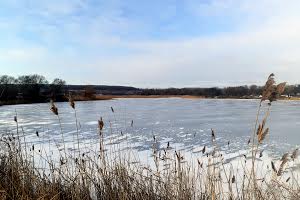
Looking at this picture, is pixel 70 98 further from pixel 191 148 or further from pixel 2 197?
pixel 191 148

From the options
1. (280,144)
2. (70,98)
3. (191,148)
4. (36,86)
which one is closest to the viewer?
(70,98)

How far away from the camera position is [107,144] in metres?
7.66

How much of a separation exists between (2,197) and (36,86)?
148 ft

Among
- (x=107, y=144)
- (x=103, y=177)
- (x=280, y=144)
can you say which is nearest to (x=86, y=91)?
(x=103, y=177)

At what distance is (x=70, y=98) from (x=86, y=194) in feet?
3.43

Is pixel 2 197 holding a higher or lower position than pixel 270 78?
lower

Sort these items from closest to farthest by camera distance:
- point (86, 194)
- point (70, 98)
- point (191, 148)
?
point (70, 98), point (86, 194), point (191, 148)

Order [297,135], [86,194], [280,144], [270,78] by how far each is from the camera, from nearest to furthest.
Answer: [270,78]
[86,194]
[280,144]
[297,135]

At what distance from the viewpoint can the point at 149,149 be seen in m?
7.04

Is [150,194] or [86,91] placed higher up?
[86,91]

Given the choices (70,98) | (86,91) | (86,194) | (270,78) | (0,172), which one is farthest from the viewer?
(0,172)

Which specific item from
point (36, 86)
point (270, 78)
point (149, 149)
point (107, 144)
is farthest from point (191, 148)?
point (36, 86)

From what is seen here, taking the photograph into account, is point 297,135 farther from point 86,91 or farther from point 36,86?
point 36,86

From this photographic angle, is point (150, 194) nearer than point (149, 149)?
Yes
